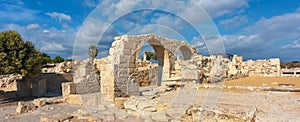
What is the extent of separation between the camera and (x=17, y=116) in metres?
6.90

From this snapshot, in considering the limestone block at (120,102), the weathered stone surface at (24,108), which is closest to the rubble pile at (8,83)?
the weathered stone surface at (24,108)

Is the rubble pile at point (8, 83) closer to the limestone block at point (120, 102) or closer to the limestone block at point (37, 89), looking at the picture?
the limestone block at point (37, 89)

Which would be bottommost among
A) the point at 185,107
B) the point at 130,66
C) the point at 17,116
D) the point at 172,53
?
the point at 17,116

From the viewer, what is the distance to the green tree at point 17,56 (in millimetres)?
10127

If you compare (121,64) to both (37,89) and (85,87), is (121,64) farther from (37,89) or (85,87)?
(37,89)

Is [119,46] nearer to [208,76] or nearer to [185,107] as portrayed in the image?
[185,107]

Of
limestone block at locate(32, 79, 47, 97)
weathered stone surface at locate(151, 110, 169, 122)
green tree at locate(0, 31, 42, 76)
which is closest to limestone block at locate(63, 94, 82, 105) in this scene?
green tree at locate(0, 31, 42, 76)

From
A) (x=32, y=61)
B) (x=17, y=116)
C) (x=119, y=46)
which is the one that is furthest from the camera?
(x=32, y=61)

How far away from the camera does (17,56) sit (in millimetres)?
10664

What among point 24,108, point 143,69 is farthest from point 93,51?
point 24,108

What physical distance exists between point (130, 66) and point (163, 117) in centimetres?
316

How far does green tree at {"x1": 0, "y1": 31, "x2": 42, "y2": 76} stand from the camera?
10127 mm

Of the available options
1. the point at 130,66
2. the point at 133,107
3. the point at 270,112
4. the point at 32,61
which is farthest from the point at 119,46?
the point at 32,61

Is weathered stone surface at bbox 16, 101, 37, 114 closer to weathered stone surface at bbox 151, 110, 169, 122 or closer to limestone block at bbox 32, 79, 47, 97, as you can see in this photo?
limestone block at bbox 32, 79, 47, 97
